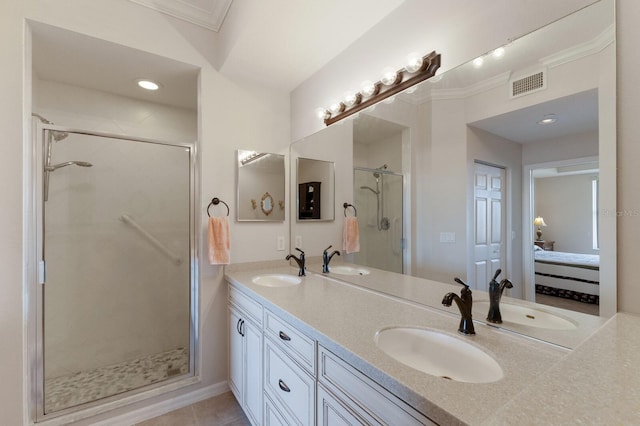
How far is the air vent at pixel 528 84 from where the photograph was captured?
985 millimetres

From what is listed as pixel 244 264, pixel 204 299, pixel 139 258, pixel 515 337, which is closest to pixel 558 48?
pixel 515 337

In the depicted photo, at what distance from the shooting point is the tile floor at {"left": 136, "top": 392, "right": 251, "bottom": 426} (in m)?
1.82

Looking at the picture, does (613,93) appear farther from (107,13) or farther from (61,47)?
(61,47)

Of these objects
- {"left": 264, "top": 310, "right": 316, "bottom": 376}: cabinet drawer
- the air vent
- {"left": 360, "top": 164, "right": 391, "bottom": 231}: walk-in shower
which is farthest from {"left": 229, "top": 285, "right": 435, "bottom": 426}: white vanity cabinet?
the air vent

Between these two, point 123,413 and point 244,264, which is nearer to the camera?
point 123,413

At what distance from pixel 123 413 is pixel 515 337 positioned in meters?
2.30

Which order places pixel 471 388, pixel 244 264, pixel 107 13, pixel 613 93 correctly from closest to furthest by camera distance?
pixel 471 388 → pixel 613 93 → pixel 107 13 → pixel 244 264

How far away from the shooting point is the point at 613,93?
88 cm

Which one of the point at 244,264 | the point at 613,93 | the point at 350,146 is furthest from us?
the point at 244,264

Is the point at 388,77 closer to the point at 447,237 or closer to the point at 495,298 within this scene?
the point at 447,237

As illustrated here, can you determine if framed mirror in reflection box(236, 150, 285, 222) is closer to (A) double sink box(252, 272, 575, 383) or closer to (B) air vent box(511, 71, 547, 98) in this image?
(A) double sink box(252, 272, 575, 383)

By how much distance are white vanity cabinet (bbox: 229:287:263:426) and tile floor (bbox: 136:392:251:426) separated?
10 centimetres

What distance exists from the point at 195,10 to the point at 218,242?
1625 mm

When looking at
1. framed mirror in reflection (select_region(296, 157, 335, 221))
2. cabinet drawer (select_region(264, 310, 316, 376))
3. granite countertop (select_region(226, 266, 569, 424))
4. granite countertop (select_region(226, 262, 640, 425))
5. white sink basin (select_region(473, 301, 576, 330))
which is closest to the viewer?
granite countertop (select_region(226, 262, 640, 425))
